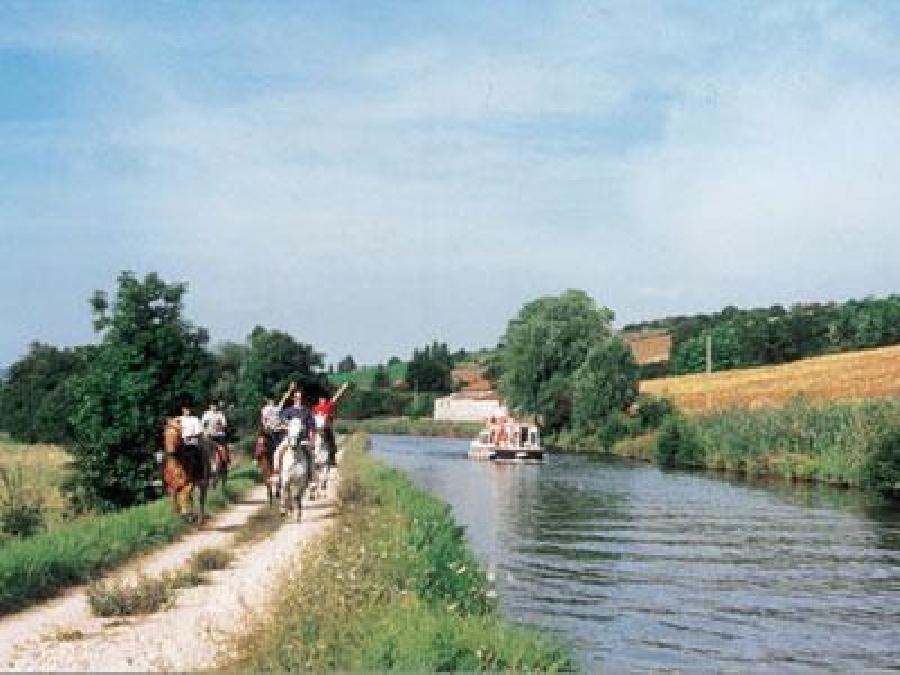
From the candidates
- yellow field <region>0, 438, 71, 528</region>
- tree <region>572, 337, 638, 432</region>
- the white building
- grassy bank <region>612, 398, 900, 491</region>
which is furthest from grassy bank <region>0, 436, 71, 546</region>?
the white building

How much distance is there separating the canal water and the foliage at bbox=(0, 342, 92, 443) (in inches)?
1650

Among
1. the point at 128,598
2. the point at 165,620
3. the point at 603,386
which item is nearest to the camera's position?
the point at 165,620

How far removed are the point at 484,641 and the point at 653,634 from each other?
749cm

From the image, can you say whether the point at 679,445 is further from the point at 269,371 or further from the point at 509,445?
the point at 269,371

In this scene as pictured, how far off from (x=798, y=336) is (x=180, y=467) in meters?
103

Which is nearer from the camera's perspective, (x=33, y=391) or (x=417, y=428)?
(x=33, y=391)

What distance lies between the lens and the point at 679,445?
62.9 meters

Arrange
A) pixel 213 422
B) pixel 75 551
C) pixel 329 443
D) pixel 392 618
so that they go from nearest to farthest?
1. pixel 392 618
2. pixel 75 551
3. pixel 213 422
4. pixel 329 443

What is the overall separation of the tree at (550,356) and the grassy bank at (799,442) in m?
19.0

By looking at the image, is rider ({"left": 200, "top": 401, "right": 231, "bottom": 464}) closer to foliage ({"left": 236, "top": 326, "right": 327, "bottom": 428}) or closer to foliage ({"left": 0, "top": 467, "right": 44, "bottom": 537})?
foliage ({"left": 0, "top": 467, "right": 44, "bottom": 537})

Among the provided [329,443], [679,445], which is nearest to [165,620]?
[329,443]

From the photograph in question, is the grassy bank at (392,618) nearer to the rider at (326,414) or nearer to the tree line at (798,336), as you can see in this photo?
the rider at (326,414)

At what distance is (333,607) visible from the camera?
11.3m

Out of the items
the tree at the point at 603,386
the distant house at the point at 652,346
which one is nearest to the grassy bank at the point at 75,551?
the tree at the point at 603,386
